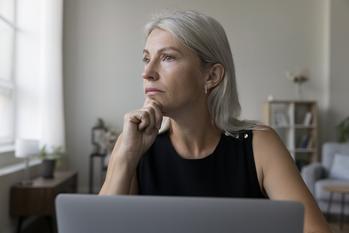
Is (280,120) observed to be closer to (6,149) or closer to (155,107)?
(6,149)

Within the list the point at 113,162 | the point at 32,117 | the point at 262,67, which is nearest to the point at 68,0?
the point at 32,117

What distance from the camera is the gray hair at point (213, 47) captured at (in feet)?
3.70

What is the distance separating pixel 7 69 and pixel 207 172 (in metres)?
4.01

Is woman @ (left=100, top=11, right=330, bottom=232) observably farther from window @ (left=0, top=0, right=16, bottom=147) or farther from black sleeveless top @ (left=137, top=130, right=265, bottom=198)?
window @ (left=0, top=0, right=16, bottom=147)

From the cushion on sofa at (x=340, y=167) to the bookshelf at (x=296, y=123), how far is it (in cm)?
65

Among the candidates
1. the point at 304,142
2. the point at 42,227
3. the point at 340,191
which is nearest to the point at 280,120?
the point at 304,142

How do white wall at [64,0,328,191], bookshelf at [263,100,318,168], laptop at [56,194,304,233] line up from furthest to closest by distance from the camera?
white wall at [64,0,328,191]
bookshelf at [263,100,318,168]
laptop at [56,194,304,233]

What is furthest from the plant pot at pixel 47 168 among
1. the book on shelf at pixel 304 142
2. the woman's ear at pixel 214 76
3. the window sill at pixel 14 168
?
the book on shelf at pixel 304 142

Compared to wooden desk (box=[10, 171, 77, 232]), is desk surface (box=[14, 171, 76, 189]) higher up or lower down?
higher up

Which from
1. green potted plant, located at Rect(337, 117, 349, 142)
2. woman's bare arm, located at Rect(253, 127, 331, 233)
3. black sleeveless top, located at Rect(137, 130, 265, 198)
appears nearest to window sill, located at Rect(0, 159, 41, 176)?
black sleeveless top, located at Rect(137, 130, 265, 198)

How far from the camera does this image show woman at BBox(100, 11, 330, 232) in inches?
44.0

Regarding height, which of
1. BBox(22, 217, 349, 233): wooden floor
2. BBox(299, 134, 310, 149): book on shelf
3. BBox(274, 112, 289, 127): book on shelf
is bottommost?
BBox(22, 217, 349, 233): wooden floor

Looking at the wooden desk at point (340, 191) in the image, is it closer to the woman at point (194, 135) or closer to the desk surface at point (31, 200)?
the desk surface at point (31, 200)

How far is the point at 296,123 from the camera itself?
231 inches
